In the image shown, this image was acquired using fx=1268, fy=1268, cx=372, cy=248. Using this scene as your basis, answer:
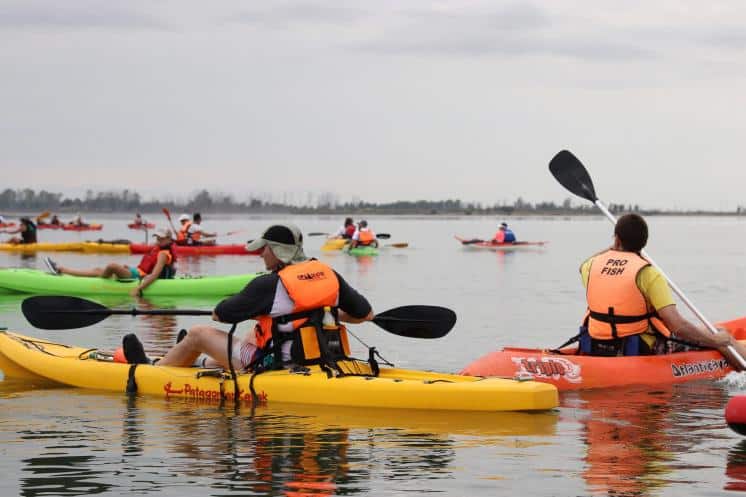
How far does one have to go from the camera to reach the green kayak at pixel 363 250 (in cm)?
4191

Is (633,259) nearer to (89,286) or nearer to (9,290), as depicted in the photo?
(89,286)

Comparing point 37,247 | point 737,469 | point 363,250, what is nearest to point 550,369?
point 737,469

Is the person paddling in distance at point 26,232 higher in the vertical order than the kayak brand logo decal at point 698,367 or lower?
higher

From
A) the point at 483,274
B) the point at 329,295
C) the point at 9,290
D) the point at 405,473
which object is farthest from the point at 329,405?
the point at 483,274

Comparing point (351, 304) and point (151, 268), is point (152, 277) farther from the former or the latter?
point (351, 304)

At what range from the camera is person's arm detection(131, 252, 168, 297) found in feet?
71.4

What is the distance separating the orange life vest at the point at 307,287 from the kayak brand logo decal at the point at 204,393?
0.53 meters

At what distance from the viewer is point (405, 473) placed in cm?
777

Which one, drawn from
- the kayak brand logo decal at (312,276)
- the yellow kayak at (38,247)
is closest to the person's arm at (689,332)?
the kayak brand logo decal at (312,276)

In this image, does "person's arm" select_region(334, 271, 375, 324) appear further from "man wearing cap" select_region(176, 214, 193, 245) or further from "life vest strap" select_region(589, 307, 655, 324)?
"man wearing cap" select_region(176, 214, 193, 245)

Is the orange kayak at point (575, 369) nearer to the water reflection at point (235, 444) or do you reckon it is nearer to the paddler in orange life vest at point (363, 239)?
the water reflection at point (235, 444)

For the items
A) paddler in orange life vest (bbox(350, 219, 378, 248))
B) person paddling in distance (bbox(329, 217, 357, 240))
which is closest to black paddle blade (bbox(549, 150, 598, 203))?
paddler in orange life vest (bbox(350, 219, 378, 248))

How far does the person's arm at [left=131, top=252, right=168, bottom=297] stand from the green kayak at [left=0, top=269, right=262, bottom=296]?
0.31 feet

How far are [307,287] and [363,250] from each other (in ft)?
106
